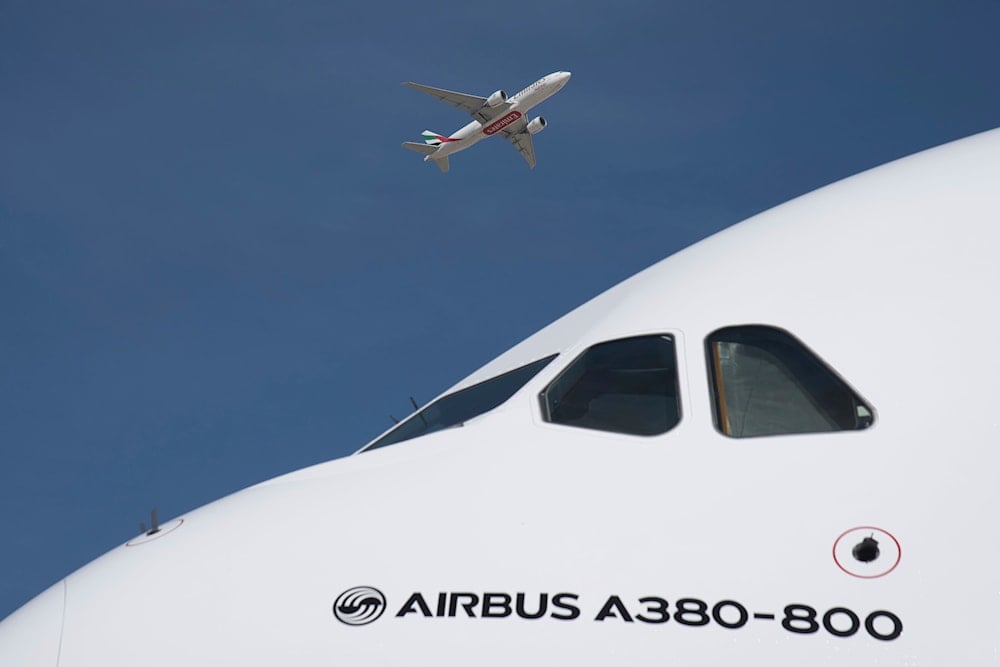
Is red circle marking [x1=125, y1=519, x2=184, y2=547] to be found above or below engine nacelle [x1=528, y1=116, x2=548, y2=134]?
below

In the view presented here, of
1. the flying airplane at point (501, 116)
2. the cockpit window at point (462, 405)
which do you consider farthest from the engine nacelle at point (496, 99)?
the cockpit window at point (462, 405)

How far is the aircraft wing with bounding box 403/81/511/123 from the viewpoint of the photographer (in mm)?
55478

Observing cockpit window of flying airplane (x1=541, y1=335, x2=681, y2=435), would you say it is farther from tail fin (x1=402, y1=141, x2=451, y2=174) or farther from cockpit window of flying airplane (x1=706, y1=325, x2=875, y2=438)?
tail fin (x1=402, y1=141, x2=451, y2=174)

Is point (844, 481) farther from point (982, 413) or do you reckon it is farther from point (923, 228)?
point (923, 228)

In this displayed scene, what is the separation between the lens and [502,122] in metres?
58.8

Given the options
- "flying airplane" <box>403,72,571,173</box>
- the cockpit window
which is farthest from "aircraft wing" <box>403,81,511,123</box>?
the cockpit window

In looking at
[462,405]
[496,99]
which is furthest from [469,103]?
[462,405]

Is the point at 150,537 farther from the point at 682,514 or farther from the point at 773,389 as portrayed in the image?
the point at 773,389

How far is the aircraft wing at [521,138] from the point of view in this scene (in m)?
60.3

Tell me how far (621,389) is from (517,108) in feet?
176

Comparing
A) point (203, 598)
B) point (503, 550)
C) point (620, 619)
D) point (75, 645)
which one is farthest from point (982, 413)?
point (75, 645)

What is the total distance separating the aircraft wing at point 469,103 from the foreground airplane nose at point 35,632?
5092cm

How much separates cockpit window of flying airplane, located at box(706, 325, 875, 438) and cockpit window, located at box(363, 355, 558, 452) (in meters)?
1.34

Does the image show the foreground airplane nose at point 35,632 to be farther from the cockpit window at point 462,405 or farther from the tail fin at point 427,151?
the tail fin at point 427,151
